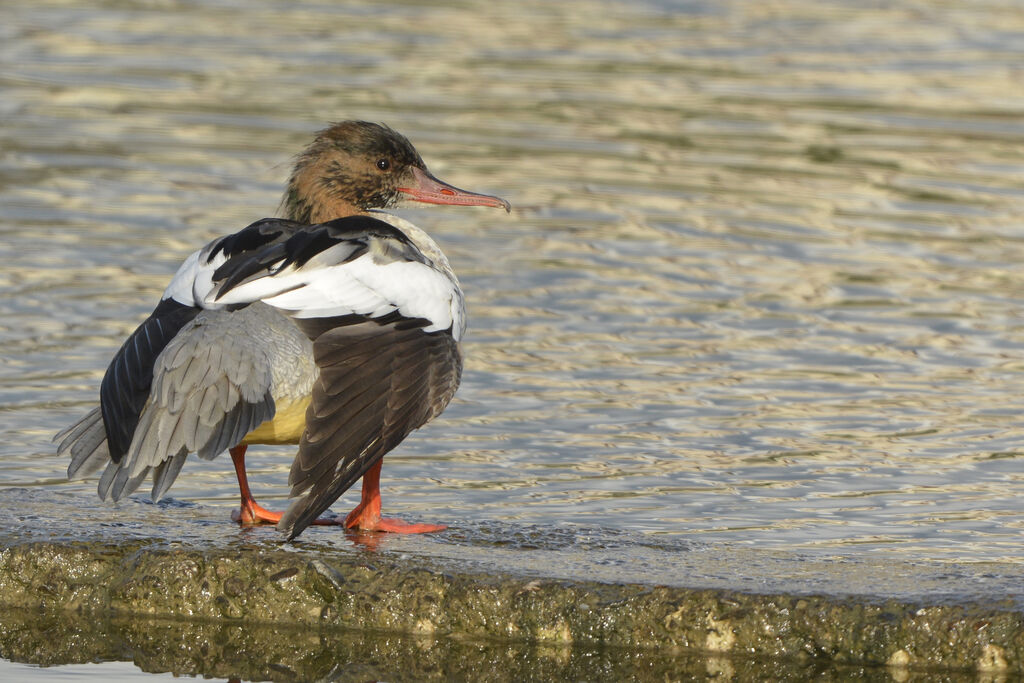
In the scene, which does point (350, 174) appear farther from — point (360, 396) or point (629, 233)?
point (629, 233)

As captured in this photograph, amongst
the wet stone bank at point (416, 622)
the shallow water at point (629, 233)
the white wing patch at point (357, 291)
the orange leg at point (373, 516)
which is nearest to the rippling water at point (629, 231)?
the shallow water at point (629, 233)

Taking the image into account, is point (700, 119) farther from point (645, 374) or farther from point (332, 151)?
point (332, 151)

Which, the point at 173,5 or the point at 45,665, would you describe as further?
the point at 173,5

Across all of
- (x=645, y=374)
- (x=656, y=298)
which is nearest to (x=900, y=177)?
(x=656, y=298)

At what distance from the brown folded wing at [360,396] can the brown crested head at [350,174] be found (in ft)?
4.05

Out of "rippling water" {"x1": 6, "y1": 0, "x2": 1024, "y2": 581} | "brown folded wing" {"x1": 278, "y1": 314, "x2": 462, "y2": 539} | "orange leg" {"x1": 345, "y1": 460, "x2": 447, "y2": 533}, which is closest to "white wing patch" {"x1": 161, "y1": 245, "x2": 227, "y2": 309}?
"brown folded wing" {"x1": 278, "y1": 314, "x2": 462, "y2": 539}

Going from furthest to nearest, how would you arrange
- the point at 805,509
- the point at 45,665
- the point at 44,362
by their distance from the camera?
the point at 44,362
the point at 805,509
the point at 45,665

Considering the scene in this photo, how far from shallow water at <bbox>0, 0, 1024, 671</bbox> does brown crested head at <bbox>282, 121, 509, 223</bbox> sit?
0.94 metres

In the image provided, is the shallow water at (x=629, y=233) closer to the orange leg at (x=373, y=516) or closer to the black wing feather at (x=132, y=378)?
the orange leg at (x=373, y=516)

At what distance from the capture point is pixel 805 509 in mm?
6070

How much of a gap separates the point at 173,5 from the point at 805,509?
1260 centimetres

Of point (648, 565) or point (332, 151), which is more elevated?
point (332, 151)

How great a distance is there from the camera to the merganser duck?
5.07 metres

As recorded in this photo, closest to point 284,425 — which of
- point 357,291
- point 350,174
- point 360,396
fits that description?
point 360,396
